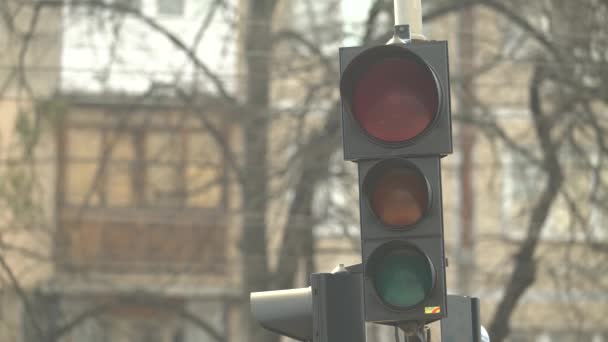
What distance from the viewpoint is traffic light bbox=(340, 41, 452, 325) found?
4.23 meters

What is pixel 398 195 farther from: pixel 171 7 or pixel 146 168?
pixel 146 168

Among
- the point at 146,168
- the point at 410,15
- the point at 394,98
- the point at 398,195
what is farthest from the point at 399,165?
the point at 146,168

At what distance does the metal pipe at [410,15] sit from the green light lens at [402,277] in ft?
2.96

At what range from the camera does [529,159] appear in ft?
51.6

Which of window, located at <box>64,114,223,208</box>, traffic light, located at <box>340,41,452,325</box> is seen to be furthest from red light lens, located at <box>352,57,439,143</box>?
window, located at <box>64,114,223,208</box>

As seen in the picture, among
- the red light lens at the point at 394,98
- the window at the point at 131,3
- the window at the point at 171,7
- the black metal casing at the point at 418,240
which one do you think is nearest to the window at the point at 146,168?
→ the window at the point at 171,7

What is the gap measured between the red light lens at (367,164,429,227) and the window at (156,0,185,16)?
499 inches

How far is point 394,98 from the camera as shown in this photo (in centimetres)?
439

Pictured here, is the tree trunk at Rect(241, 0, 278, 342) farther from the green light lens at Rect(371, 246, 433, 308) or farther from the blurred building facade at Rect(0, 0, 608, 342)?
the green light lens at Rect(371, 246, 433, 308)

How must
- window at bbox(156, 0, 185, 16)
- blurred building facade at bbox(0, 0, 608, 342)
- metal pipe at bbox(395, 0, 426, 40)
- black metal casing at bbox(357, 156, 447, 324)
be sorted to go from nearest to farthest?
1. black metal casing at bbox(357, 156, 447, 324)
2. metal pipe at bbox(395, 0, 426, 40)
3. blurred building facade at bbox(0, 0, 608, 342)
4. window at bbox(156, 0, 185, 16)

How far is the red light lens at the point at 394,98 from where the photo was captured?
14.2ft

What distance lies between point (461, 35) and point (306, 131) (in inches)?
101

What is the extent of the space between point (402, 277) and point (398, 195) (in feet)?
0.85

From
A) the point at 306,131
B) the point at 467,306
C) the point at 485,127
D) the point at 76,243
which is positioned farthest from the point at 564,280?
the point at 467,306
